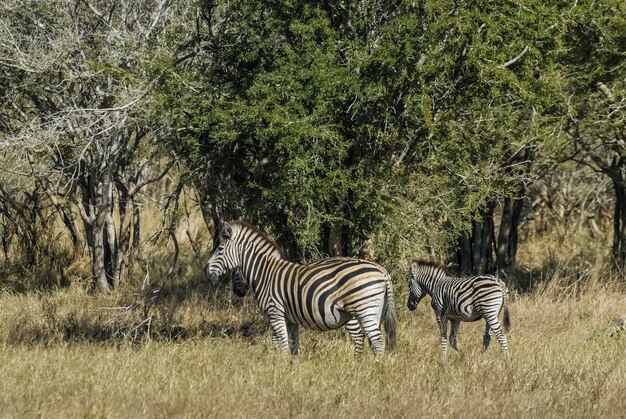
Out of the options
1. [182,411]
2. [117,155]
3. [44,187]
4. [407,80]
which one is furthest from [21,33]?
[182,411]

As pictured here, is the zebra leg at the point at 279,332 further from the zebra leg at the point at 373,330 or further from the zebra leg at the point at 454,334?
the zebra leg at the point at 454,334

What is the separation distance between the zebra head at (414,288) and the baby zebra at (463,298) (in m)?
0.04

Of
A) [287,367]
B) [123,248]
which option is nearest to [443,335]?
[287,367]

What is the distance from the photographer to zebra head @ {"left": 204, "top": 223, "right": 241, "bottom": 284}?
12.0m

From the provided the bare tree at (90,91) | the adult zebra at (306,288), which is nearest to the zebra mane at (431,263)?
the adult zebra at (306,288)

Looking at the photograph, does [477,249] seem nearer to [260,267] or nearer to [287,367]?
[260,267]

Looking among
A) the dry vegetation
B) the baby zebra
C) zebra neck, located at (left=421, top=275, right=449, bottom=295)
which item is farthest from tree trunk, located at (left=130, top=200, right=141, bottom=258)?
the baby zebra

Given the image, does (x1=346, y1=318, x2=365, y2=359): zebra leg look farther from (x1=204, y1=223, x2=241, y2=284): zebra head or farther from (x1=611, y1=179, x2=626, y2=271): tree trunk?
(x1=611, y1=179, x2=626, y2=271): tree trunk

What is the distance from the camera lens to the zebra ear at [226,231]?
11977mm

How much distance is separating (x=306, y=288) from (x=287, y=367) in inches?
48.2

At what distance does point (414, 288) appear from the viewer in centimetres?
1347

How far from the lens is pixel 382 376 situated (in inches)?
387

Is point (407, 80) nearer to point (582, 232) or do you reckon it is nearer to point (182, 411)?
point (182, 411)

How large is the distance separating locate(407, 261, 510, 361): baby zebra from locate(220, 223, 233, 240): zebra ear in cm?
268
